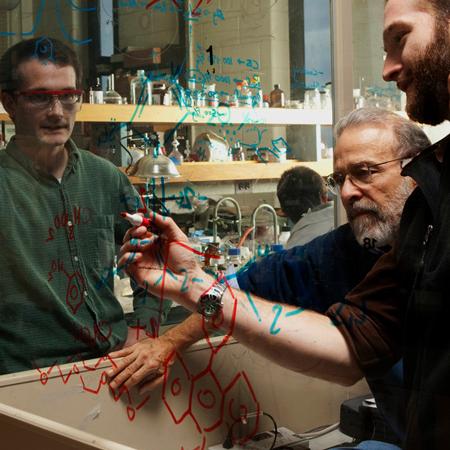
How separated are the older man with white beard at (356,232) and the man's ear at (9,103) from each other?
41 cm

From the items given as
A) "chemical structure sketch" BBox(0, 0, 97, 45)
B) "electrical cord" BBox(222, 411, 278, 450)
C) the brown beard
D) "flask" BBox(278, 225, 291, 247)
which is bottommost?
"electrical cord" BBox(222, 411, 278, 450)

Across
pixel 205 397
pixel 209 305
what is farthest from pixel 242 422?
pixel 209 305

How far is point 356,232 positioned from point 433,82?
7.0 inches

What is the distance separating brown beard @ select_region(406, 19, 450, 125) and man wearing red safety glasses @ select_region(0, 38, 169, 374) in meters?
0.46

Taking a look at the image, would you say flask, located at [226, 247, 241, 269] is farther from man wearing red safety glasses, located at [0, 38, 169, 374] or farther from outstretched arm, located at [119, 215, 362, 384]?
man wearing red safety glasses, located at [0, 38, 169, 374]

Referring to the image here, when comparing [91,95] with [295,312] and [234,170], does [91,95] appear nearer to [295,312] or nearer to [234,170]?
[234,170]

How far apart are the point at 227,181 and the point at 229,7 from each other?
0.22 meters

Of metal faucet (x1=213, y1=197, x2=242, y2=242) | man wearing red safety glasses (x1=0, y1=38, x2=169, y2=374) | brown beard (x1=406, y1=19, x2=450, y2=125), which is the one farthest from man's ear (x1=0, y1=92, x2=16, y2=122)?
brown beard (x1=406, y1=19, x2=450, y2=125)

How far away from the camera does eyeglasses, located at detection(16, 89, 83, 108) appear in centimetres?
109

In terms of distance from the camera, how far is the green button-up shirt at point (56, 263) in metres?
1.10

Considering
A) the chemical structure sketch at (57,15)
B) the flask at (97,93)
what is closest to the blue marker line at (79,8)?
the chemical structure sketch at (57,15)

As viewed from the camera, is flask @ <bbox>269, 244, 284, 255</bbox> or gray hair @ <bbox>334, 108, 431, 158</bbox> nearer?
gray hair @ <bbox>334, 108, 431, 158</bbox>

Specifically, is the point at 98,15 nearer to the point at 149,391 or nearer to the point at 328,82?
the point at 328,82

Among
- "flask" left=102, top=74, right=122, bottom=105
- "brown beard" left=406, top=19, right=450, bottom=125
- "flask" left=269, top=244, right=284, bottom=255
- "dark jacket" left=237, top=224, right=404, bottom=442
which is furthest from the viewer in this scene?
"flask" left=102, top=74, right=122, bottom=105
